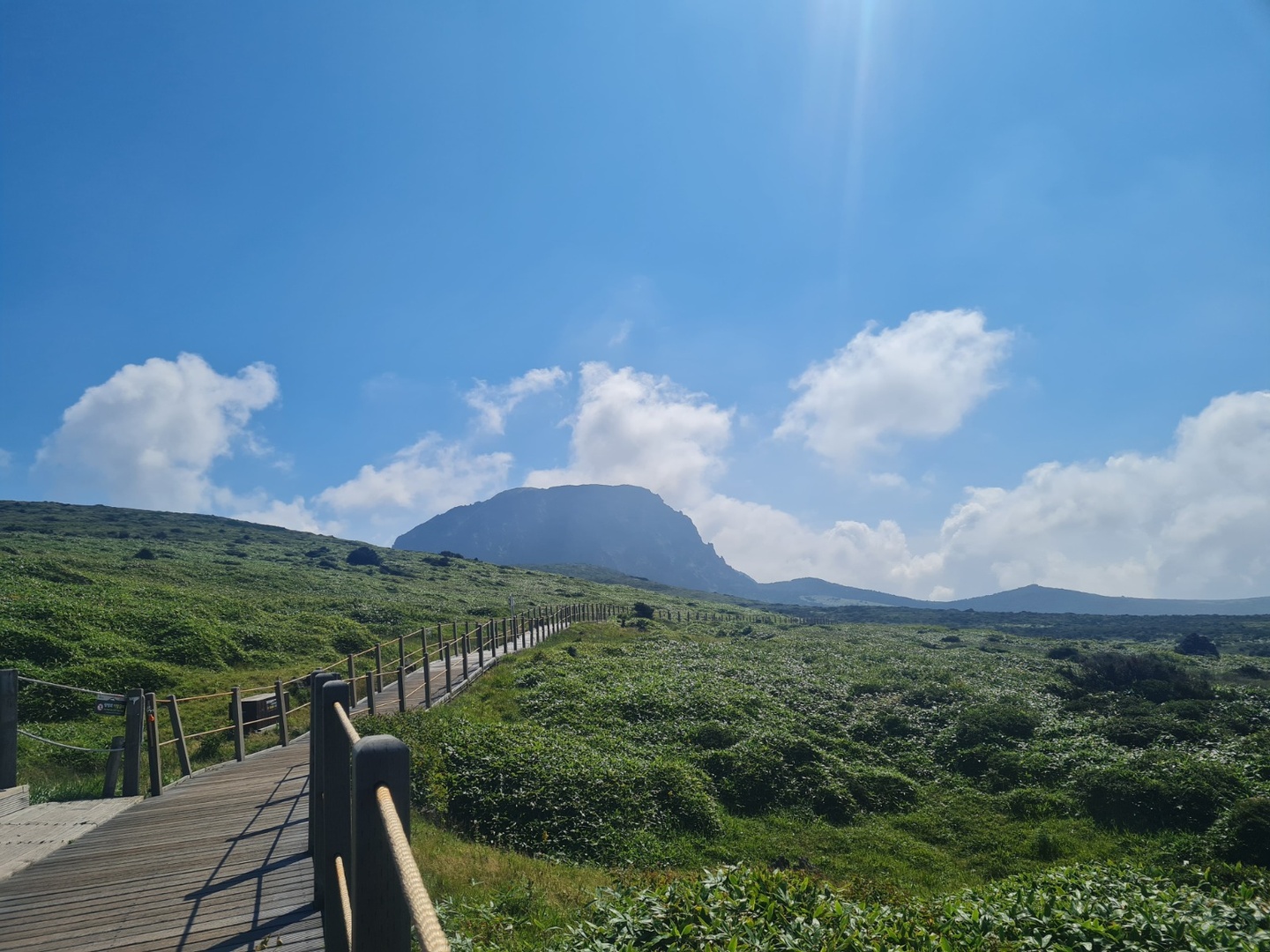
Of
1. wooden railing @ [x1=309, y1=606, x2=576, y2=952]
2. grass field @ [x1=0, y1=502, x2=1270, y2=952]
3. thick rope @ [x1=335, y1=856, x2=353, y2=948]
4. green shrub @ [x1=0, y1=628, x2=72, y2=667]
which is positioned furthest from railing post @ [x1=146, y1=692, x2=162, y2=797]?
green shrub @ [x1=0, y1=628, x2=72, y2=667]

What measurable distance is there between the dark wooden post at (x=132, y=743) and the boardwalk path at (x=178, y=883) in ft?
1.97

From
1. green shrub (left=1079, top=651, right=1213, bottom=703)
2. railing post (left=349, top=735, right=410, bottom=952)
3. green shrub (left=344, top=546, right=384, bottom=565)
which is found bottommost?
green shrub (left=1079, top=651, right=1213, bottom=703)

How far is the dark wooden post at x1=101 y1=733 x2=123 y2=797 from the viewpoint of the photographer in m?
11.5

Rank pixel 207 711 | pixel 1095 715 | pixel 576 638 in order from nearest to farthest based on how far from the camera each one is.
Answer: pixel 207 711 → pixel 1095 715 → pixel 576 638

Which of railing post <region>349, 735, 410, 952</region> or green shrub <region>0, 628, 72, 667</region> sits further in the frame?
green shrub <region>0, 628, 72, 667</region>

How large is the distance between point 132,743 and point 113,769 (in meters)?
0.67

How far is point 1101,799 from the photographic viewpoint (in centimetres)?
1602

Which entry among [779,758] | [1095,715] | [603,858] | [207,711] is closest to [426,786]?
[603,858]

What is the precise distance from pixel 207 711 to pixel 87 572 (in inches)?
943

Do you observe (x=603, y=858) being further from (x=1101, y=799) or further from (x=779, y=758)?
(x=1101, y=799)

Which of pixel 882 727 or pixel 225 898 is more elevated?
pixel 225 898

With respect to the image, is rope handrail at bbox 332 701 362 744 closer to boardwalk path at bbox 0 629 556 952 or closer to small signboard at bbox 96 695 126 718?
boardwalk path at bbox 0 629 556 952

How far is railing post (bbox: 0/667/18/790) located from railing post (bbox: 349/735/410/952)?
11.2 m

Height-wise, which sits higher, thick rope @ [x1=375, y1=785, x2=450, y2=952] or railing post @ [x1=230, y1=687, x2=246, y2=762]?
thick rope @ [x1=375, y1=785, x2=450, y2=952]
